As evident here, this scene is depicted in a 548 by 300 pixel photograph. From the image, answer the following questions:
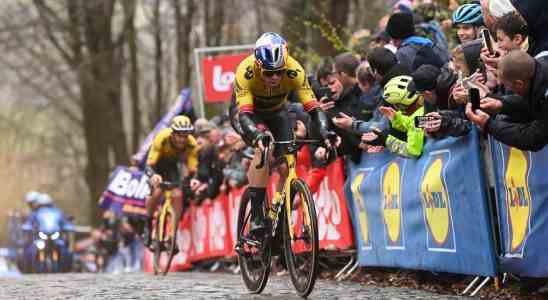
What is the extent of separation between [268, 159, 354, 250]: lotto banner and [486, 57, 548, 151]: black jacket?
4201 millimetres

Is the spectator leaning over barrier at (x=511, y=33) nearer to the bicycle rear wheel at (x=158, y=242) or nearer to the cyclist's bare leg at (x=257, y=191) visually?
the cyclist's bare leg at (x=257, y=191)

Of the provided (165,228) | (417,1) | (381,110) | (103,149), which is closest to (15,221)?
(103,149)

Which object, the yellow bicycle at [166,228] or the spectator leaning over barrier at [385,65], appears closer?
the spectator leaning over barrier at [385,65]

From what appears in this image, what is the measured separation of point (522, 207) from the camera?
27.3ft

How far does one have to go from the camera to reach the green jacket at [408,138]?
10180 mm

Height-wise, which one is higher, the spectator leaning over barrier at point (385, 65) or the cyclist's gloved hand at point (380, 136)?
the spectator leaning over barrier at point (385, 65)

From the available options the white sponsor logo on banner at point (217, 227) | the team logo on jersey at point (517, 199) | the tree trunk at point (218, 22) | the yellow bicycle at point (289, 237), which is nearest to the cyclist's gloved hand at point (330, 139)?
the yellow bicycle at point (289, 237)

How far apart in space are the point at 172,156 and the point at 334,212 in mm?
4319

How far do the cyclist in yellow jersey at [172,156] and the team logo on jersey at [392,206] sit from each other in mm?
5031

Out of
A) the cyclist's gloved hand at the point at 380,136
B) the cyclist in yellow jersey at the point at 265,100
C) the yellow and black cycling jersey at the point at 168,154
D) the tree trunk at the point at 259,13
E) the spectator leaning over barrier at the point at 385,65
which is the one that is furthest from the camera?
the tree trunk at the point at 259,13

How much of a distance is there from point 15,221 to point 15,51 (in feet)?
16.0

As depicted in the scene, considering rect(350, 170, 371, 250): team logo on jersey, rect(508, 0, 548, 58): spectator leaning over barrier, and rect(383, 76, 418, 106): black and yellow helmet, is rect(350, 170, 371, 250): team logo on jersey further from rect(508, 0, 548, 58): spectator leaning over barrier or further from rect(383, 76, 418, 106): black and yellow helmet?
rect(508, 0, 548, 58): spectator leaning over barrier

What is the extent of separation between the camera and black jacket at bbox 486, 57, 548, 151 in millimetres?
7797

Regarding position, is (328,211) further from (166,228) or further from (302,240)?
(166,228)
